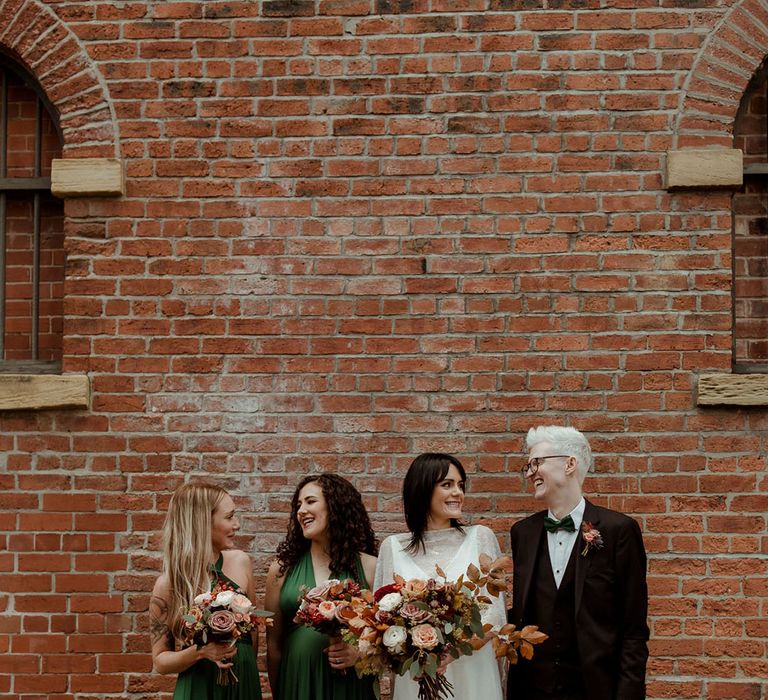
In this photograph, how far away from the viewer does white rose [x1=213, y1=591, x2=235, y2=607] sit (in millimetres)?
4277

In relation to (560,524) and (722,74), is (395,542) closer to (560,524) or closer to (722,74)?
(560,524)

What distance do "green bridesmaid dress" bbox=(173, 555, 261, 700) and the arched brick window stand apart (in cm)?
303

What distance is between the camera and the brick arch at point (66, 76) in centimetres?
563

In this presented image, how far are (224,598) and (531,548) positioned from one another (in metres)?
1.37

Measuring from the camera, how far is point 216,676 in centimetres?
461

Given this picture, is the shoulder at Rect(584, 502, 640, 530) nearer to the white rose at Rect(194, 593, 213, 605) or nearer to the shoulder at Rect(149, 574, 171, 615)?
the white rose at Rect(194, 593, 213, 605)

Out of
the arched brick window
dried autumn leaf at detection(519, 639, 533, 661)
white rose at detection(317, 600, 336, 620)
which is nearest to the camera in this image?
dried autumn leaf at detection(519, 639, 533, 661)

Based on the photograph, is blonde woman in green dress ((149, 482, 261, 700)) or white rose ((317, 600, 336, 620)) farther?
blonde woman in green dress ((149, 482, 261, 700))

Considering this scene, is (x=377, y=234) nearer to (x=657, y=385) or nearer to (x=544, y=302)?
(x=544, y=302)

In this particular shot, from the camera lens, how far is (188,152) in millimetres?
5625

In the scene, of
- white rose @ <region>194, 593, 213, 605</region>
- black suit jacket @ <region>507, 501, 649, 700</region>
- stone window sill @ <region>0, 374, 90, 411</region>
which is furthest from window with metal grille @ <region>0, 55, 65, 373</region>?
black suit jacket @ <region>507, 501, 649, 700</region>

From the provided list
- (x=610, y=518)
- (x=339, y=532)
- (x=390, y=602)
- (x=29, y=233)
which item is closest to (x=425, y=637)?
(x=390, y=602)

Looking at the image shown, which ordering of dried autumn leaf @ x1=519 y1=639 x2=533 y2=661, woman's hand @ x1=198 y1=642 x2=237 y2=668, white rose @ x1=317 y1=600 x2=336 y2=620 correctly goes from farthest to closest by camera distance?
woman's hand @ x1=198 y1=642 x2=237 y2=668 < white rose @ x1=317 y1=600 x2=336 y2=620 < dried autumn leaf @ x1=519 y1=639 x2=533 y2=661

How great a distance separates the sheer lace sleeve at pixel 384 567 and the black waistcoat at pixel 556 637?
0.67 metres
